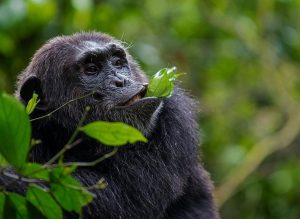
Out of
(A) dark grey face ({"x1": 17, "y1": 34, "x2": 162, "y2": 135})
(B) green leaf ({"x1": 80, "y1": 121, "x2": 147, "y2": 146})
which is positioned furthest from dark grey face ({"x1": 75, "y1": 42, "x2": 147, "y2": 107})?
(B) green leaf ({"x1": 80, "y1": 121, "x2": 147, "y2": 146})

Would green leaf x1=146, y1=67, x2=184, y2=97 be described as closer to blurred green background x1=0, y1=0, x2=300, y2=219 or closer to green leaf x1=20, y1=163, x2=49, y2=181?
green leaf x1=20, y1=163, x2=49, y2=181

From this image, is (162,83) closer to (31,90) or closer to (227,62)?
(31,90)

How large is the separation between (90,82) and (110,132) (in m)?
1.67

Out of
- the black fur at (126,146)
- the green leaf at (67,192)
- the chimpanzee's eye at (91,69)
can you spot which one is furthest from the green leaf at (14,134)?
the chimpanzee's eye at (91,69)

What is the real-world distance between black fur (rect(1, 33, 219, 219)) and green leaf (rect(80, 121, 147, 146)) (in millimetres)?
1155

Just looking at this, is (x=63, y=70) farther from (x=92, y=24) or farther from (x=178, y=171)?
(x=92, y=24)

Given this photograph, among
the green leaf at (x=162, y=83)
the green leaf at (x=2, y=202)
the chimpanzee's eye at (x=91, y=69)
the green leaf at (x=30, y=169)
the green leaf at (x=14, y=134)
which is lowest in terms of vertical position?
the green leaf at (x=2, y=202)

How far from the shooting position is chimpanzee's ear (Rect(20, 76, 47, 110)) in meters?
3.89

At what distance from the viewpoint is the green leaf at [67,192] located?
2.28 meters

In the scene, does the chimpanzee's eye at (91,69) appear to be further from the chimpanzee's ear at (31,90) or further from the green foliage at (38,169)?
the green foliage at (38,169)

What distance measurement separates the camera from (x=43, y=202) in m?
2.37

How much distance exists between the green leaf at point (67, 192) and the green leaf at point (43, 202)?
48 mm

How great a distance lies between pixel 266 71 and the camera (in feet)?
27.1

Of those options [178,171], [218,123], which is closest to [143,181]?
[178,171]
